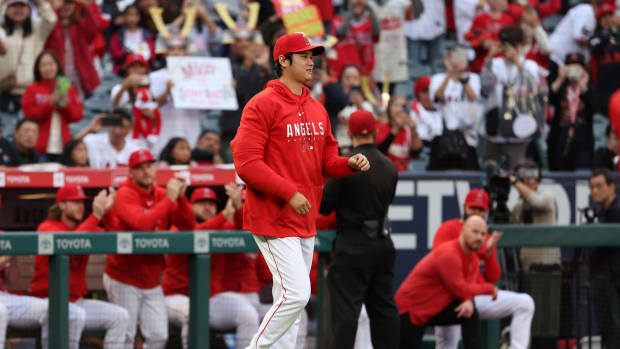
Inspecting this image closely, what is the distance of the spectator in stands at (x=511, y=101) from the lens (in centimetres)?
1058

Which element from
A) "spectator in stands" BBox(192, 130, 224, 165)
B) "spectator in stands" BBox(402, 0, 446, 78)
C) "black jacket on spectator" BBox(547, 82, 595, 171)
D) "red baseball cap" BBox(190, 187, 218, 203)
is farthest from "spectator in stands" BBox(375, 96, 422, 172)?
"red baseball cap" BBox(190, 187, 218, 203)

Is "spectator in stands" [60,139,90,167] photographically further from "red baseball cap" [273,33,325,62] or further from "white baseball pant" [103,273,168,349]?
"red baseball cap" [273,33,325,62]

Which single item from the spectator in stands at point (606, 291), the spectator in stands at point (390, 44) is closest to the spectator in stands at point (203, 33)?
the spectator in stands at point (390, 44)

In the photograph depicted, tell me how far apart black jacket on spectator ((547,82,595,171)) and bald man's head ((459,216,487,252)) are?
4.14 meters

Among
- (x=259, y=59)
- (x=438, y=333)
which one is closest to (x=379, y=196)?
(x=438, y=333)

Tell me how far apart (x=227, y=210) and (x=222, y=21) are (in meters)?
4.72

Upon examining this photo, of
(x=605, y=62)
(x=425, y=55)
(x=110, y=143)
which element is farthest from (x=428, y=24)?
(x=110, y=143)

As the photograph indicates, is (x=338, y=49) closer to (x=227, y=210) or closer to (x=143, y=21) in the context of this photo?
(x=143, y=21)

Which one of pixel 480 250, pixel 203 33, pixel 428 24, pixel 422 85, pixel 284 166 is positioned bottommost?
pixel 480 250

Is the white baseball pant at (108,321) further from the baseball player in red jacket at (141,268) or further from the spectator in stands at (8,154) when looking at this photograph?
the spectator in stands at (8,154)

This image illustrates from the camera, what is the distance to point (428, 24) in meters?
12.2

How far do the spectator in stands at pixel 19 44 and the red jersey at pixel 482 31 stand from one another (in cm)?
471

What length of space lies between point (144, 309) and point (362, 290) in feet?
4.92

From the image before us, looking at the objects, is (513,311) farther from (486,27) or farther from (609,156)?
(486,27)
